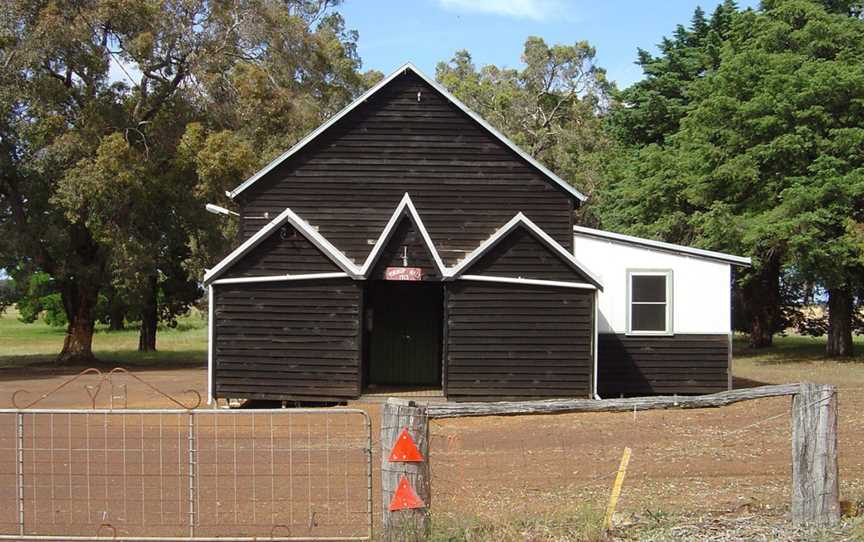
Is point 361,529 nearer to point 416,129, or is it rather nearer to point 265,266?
point 265,266

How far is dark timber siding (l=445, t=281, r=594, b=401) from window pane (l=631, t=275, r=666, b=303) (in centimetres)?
223

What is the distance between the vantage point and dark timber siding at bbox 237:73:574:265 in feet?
66.5

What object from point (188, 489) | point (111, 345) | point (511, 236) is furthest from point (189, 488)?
point (111, 345)

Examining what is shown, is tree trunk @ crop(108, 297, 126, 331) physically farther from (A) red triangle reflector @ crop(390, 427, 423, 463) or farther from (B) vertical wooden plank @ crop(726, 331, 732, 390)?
(A) red triangle reflector @ crop(390, 427, 423, 463)

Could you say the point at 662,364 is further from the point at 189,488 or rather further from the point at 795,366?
the point at 189,488

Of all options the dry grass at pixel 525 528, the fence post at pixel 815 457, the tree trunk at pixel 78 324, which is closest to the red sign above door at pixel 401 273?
the dry grass at pixel 525 528

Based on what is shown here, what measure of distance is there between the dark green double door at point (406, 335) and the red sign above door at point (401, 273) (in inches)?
122

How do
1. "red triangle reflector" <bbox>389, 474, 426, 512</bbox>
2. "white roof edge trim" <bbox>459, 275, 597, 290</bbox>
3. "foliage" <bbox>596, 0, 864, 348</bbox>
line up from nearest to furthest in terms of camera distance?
"red triangle reflector" <bbox>389, 474, 426, 512</bbox>
"white roof edge trim" <bbox>459, 275, 597, 290</bbox>
"foliage" <bbox>596, 0, 864, 348</bbox>

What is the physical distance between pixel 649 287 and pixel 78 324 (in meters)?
23.4

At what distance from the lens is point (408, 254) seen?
63.9ft

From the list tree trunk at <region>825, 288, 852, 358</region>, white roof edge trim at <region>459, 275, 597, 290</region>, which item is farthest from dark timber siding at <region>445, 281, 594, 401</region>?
tree trunk at <region>825, 288, 852, 358</region>

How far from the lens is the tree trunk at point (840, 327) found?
34.5 meters

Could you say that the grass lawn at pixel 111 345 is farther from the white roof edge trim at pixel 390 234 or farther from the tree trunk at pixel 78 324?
the white roof edge trim at pixel 390 234

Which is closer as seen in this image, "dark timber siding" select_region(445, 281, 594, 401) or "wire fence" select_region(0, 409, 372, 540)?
"wire fence" select_region(0, 409, 372, 540)
